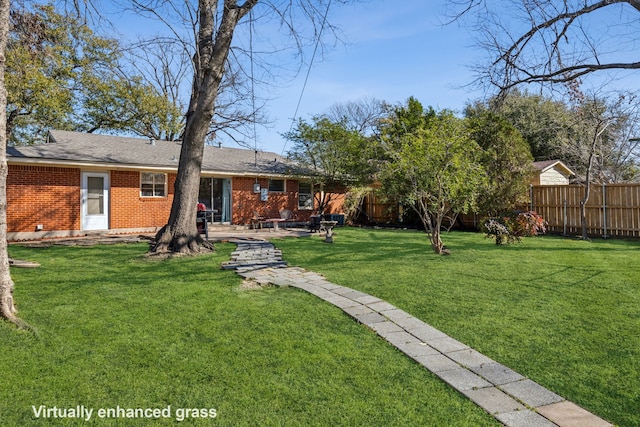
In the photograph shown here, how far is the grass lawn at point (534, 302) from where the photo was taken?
303 cm

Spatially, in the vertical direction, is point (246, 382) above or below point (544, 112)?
below

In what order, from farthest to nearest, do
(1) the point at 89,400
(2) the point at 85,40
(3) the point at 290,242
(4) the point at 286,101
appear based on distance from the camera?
(2) the point at 85,40, (3) the point at 290,242, (4) the point at 286,101, (1) the point at 89,400

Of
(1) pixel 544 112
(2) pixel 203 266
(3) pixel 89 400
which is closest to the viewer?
(3) pixel 89 400

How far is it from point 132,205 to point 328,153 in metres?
8.57

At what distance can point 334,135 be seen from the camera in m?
18.4

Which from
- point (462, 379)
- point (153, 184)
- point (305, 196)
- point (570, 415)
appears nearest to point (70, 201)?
point (153, 184)

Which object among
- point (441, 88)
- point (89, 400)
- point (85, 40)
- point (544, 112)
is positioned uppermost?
point (85, 40)

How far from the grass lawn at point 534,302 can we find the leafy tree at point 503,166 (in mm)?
5014

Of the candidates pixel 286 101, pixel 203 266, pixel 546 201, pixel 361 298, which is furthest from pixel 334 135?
pixel 361 298

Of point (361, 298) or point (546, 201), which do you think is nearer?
point (361, 298)

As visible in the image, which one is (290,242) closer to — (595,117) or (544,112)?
(595,117)

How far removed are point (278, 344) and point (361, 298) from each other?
1846 millimetres

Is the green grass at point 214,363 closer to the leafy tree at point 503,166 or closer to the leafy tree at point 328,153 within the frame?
the leafy tree at point 503,166

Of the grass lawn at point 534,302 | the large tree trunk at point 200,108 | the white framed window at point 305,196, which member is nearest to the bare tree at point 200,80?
the large tree trunk at point 200,108
